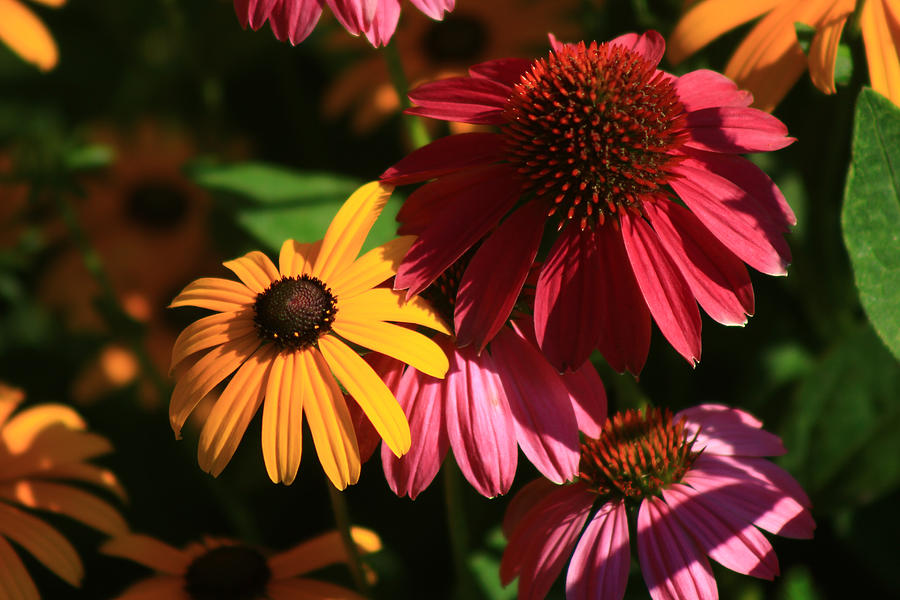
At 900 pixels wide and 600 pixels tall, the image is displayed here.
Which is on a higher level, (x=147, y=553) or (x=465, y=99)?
(x=465, y=99)

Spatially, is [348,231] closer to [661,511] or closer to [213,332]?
[213,332]

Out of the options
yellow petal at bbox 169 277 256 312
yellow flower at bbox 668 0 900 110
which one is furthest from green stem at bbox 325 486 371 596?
yellow flower at bbox 668 0 900 110

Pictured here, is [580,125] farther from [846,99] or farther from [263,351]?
[846,99]

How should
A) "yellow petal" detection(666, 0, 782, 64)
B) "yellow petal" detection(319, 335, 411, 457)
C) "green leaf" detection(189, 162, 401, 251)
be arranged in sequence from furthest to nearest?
1. "green leaf" detection(189, 162, 401, 251)
2. "yellow petal" detection(666, 0, 782, 64)
3. "yellow petal" detection(319, 335, 411, 457)

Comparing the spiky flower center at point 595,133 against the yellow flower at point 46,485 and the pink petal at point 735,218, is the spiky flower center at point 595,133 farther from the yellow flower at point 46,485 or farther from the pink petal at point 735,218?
the yellow flower at point 46,485

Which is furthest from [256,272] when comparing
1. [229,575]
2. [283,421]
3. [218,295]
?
[229,575]

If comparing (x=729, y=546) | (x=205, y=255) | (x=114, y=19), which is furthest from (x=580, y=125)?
(x=114, y=19)

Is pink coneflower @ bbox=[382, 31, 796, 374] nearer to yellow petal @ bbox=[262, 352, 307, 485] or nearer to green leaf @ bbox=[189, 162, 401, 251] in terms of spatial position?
yellow petal @ bbox=[262, 352, 307, 485]
